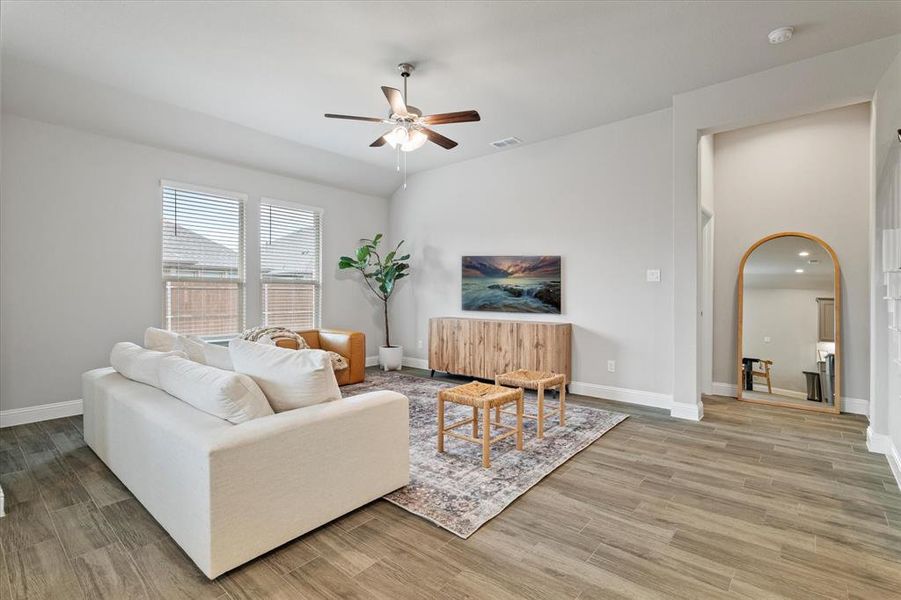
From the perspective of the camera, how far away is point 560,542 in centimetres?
212

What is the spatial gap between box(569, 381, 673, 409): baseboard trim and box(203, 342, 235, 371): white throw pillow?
375 cm

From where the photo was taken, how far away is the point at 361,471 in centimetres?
233

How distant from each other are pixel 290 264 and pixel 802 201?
6124mm

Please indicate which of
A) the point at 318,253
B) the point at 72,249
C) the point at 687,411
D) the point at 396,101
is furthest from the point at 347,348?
the point at 687,411

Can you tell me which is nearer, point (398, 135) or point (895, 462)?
point (895, 462)

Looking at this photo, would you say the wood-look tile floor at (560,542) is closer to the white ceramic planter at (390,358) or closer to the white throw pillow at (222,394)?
the white throw pillow at (222,394)

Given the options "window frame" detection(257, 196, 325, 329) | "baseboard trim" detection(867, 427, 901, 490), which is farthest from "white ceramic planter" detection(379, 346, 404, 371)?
"baseboard trim" detection(867, 427, 901, 490)

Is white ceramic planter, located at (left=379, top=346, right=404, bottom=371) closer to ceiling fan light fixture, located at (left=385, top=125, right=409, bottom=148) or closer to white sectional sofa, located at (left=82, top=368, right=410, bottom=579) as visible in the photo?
ceiling fan light fixture, located at (left=385, top=125, right=409, bottom=148)

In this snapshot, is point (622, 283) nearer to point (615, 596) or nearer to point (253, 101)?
point (615, 596)

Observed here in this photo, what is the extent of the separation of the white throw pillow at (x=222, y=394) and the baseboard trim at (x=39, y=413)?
9.27ft

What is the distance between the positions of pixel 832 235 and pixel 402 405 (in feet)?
15.7

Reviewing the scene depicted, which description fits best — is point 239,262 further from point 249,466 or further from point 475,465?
point 249,466

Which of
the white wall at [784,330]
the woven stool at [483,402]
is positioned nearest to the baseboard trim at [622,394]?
the white wall at [784,330]

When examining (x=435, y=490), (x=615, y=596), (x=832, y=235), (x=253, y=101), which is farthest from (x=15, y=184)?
(x=832, y=235)
